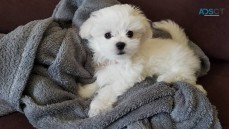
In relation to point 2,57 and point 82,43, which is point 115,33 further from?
point 2,57

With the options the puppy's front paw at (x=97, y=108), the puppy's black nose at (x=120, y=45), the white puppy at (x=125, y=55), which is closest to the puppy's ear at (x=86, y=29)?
the white puppy at (x=125, y=55)

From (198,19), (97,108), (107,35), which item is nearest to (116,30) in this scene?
(107,35)

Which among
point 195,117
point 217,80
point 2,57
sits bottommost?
point 217,80

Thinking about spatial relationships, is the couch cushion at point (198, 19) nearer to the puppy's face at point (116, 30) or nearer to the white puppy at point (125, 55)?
the white puppy at point (125, 55)

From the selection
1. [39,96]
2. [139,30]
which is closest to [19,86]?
[39,96]

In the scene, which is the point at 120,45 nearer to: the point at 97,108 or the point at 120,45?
the point at 120,45

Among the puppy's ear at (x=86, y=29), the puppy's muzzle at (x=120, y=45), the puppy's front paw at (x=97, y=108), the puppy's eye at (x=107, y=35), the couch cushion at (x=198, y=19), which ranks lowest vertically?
the puppy's front paw at (x=97, y=108)

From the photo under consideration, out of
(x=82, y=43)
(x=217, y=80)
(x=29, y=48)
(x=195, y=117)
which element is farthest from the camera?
(x=217, y=80)

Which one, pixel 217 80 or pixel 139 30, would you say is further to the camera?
pixel 217 80
